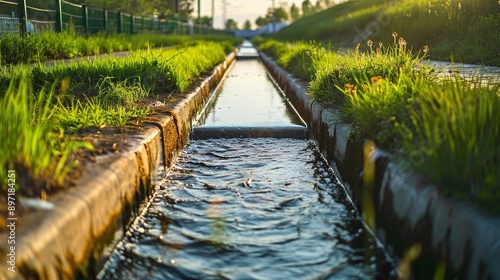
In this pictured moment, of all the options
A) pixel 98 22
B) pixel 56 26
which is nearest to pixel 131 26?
pixel 98 22

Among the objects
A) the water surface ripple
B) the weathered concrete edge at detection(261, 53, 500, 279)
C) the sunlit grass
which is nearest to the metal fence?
the water surface ripple

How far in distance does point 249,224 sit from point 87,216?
3.79ft

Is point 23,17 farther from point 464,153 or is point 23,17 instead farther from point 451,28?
point 464,153

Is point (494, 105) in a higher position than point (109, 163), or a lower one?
higher

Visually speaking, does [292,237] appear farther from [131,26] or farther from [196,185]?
[131,26]

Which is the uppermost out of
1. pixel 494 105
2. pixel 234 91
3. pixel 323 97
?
pixel 494 105

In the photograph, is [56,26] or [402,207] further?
[56,26]

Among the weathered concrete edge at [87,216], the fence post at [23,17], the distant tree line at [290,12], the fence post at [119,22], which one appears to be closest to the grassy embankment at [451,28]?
the weathered concrete edge at [87,216]

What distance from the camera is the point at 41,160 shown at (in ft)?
8.57

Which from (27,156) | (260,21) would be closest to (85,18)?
(27,156)

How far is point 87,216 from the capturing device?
2545mm

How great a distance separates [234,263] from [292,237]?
47 cm

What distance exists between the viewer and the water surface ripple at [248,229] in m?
2.82

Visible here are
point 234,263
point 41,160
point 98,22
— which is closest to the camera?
point 41,160
